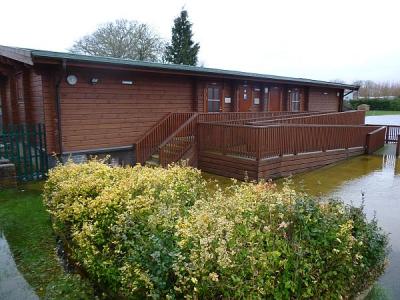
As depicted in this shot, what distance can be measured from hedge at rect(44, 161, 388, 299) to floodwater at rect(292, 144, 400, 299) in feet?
2.37

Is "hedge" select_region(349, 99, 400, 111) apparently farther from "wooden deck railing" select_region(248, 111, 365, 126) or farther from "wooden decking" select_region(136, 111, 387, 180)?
"wooden decking" select_region(136, 111, 387, 180)

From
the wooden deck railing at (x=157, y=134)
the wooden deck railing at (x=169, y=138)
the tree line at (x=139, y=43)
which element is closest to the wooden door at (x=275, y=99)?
the wooden deck railing at (x=169, y=138)

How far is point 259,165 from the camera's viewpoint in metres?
8.62

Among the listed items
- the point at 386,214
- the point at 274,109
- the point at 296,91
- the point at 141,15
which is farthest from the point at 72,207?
the point at 141,15

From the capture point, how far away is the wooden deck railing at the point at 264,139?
8.73 m

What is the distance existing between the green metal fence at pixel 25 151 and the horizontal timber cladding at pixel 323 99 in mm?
14248

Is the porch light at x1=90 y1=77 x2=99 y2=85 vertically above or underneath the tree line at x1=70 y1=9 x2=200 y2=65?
underneath

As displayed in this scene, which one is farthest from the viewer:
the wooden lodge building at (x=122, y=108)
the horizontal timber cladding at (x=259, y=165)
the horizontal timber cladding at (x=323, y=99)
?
the horizontal timber cladding at (x=323, y=99)

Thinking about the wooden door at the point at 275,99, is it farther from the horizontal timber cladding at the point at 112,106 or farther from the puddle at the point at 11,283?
the puddle at the point at 11,283

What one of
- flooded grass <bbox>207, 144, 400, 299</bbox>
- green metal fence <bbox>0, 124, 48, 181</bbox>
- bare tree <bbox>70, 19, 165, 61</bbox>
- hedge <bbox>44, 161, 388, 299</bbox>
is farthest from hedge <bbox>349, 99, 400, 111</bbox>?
hedge <bbox>44, 161, 388, 299</bbox>

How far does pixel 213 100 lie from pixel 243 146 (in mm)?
4507

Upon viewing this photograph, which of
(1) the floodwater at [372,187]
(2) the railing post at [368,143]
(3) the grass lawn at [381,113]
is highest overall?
(3) the grass lawn at [381,113]

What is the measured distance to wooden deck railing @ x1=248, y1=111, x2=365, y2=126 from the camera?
11.2 meters

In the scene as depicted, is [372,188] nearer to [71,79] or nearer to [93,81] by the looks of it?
[93,81]
